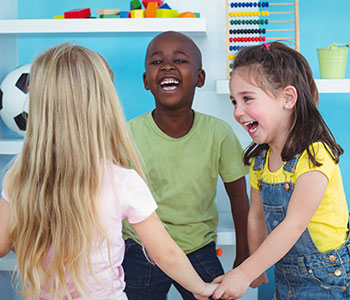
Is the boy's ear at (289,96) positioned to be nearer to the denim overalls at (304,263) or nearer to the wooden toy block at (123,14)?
the denim overalls at (304,263)

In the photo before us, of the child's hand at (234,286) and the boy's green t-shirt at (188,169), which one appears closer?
the child's hand at (234,286)

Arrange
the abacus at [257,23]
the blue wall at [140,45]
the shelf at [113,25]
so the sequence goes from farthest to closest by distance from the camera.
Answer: the blue wall at [140,45], the abacus at [257,23], the shelf at [113,25]

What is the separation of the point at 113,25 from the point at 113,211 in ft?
2.62

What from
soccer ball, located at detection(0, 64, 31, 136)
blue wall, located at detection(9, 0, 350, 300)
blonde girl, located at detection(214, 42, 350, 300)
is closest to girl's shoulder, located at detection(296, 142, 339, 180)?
blonde girl, located at detection(214, 42, 350, 300)

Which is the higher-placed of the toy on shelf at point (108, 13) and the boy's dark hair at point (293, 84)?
the toy on shelf at point (108, 13)

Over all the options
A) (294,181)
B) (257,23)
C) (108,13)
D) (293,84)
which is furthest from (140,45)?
(294,181)

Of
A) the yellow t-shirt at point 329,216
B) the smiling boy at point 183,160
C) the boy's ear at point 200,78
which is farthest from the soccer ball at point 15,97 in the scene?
the yellow t-shirt at point 329,216

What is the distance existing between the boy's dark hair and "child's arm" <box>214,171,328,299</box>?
8 cm

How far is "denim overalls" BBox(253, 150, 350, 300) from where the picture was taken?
4.05ft

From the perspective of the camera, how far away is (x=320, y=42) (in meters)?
1.94

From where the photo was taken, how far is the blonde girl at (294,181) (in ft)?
3.95

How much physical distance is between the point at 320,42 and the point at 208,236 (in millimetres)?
930

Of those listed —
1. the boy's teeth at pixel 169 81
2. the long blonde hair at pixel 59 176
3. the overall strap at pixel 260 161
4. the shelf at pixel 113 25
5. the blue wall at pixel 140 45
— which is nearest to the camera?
the long blonde hair at pixel 59 176

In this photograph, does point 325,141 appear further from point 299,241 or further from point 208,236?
point 208,236
